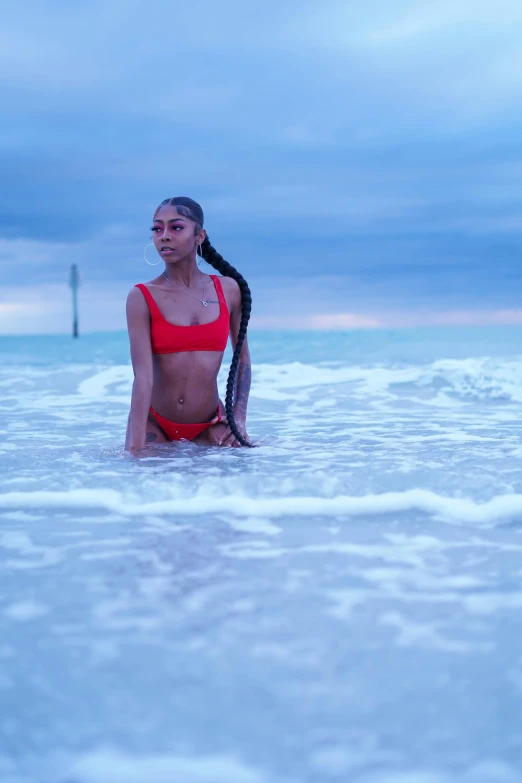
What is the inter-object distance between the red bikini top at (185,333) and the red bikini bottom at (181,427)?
482mm

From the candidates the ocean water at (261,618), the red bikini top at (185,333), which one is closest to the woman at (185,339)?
the red bikini top at (185,333)

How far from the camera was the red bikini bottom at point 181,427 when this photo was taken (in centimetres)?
455

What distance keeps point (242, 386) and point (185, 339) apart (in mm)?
549

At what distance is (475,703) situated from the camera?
170 centimetres

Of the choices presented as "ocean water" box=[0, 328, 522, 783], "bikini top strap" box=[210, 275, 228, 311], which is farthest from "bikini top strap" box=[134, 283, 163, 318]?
"ocean water" box=[0, 328, 522, 783]

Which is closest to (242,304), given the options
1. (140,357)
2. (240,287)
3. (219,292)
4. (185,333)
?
(240,287)

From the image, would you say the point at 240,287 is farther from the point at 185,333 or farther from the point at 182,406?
the point at 182,406

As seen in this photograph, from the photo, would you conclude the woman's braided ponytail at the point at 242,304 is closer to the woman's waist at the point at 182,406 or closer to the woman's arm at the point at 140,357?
the woman's waist at the point at 182,406

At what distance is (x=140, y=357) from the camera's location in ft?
13.5

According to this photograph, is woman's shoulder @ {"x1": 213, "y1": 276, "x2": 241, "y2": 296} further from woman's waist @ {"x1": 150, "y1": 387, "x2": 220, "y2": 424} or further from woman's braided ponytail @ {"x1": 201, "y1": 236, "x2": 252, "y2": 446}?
woman's waist @ {"x1": 150, "y1": 387, "x2": 220, "y2": 424}

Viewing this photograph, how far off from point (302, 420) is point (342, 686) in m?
4.90

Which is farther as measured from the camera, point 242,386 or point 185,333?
point 242,386

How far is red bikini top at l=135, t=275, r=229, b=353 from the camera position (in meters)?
4.19

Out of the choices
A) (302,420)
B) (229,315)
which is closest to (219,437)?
(229,315)
